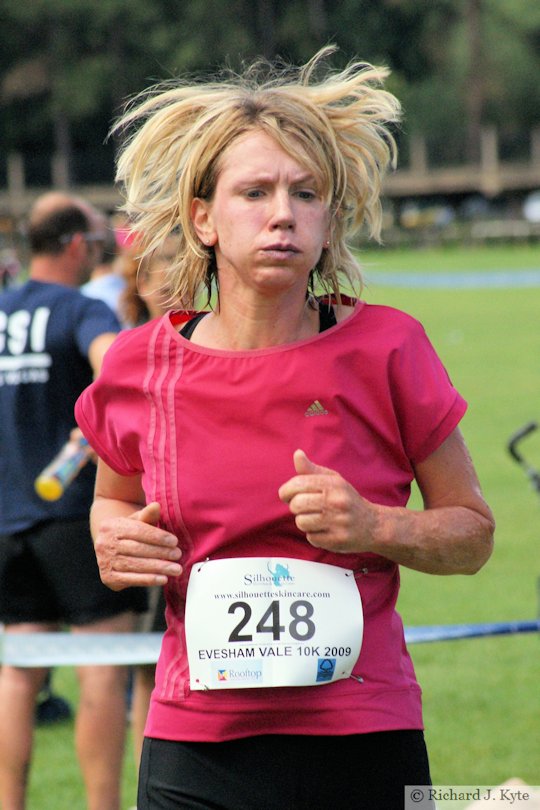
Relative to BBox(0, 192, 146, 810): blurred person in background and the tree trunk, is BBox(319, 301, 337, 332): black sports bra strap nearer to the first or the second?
BBox(0, 192, 146, 810): blurred person in background

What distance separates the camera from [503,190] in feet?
211

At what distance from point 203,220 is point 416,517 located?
2.52 feet

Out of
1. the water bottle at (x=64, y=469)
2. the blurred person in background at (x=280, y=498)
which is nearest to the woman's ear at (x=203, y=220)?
the blurred person in background at (x=280, y=498)

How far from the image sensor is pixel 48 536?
4.97 meters

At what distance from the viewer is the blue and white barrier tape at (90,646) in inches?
188

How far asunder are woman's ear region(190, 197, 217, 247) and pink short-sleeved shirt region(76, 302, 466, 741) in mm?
241

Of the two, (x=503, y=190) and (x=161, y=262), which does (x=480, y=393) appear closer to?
(x=161, y=262)

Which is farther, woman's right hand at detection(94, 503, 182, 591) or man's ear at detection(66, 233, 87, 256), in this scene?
man's ear at detection(66, 233, 87, 256)

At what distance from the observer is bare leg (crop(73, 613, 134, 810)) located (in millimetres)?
4777

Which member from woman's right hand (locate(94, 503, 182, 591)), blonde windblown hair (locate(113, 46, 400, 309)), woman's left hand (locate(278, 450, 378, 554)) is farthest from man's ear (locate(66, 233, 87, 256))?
woman's left hand (locate(278, 450, 378, 554))

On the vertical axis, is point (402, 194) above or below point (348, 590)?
above

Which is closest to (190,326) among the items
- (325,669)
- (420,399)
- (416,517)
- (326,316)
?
(326,316)

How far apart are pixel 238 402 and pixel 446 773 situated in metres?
3.38

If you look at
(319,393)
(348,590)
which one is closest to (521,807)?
(348,590)
